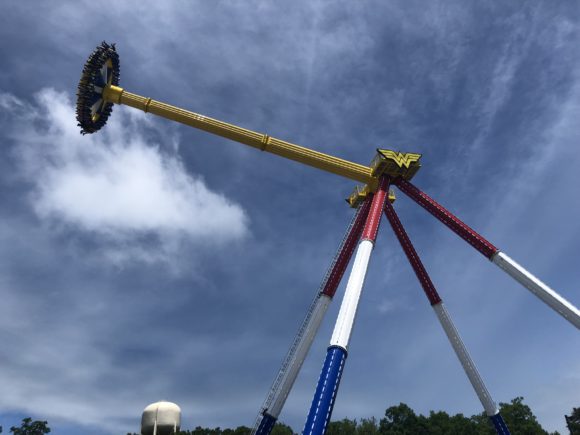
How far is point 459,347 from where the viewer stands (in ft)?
117

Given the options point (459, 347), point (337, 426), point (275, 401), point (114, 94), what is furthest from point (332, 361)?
point (337, 426)

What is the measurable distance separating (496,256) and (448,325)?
7.66 metres

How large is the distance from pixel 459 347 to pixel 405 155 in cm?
1550

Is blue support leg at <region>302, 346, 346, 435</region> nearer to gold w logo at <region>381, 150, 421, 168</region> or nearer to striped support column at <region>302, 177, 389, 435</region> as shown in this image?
striped support column at <region>302, 177, 389, 435</region>

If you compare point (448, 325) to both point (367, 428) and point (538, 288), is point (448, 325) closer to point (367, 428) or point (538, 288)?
point (538, 288)

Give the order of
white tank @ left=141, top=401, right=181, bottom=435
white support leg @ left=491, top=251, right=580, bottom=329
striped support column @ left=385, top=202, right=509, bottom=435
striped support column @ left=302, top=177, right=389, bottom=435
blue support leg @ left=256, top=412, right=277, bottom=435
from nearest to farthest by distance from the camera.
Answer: white tank @ left=141, top=401, right=181, bottom=435 → striped support column @ left=302, top=177, right=389, bottom=435 → white support leg @ left=491, top=251, right=580, bottom=329 → blue support leg @ left=256, top=412, right=277, bottom=435 → striped support column @ left=385, top=202, right=509, bottom=435

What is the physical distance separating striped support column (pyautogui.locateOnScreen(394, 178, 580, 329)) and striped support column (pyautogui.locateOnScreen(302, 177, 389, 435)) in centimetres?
822

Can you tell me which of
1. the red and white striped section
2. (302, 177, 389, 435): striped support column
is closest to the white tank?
(302, 177, 389, 435): striped support column

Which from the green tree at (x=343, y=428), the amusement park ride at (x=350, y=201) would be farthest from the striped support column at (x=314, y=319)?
the green tree at (x=343, y=428)

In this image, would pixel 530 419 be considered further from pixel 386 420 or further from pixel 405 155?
Answer: pixel 405 155

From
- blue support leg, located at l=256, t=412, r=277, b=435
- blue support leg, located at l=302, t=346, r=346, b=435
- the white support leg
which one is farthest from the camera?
blue support leg, located at l=256, t=412, r=277, b=435

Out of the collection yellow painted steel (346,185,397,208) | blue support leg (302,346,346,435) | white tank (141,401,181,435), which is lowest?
white tank (141,401,181,435)

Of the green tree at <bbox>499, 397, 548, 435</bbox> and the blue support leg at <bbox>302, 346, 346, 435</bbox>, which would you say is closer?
the blue support leg at <bbox>302, 346, 346, 435</bbox>

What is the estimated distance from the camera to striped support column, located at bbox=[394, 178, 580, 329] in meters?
28.1
